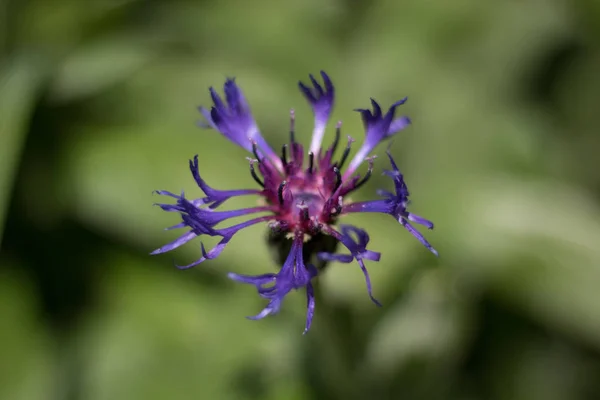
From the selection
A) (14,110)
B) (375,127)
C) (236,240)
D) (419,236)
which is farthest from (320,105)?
(14,110)

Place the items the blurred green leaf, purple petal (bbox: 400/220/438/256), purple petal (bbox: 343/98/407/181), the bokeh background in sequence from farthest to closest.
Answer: the bokeh background < the blurred green leaf < purple petal (bbox: 343/98/407/181) < purple petal (bbox: 400/220/438/256)

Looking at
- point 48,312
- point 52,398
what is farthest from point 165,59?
point 52,398

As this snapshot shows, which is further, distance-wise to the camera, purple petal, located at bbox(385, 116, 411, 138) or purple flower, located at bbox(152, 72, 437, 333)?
purple petal, located at bbox(385, 116, 411, 138)

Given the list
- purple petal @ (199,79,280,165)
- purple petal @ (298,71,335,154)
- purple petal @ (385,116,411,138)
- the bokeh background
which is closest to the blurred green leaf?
the bokeh background

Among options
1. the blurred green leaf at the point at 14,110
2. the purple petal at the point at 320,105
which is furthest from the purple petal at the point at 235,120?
the blurred green leaf at the point at 14,110

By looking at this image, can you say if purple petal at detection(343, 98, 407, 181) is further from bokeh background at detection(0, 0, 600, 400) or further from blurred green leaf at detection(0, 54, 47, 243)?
blurred green leaf at detection(0, 54, 47, 243)

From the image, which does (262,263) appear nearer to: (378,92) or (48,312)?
(48,312)
